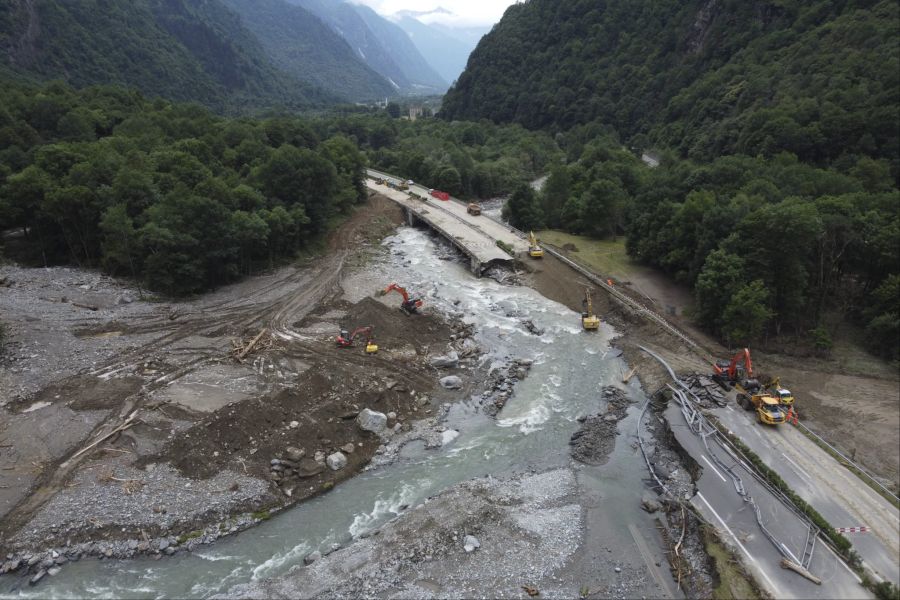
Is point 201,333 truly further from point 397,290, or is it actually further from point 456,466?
point 456,466

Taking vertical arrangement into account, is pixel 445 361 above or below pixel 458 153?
below

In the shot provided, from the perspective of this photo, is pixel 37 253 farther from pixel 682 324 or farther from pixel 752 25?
pixel 752 25

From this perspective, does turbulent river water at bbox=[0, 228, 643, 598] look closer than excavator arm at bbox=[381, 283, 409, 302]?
Yes

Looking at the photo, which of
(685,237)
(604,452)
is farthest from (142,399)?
(685,237)

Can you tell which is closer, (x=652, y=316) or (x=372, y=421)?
(x=372, y=421)

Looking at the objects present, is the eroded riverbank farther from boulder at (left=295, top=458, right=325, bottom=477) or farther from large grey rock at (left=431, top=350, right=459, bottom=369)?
boulder at (left=295, top=458, right=325, bottom=477)

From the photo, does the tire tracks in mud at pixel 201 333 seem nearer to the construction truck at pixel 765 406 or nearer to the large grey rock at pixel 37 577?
the large grey rock at pixel 37 577

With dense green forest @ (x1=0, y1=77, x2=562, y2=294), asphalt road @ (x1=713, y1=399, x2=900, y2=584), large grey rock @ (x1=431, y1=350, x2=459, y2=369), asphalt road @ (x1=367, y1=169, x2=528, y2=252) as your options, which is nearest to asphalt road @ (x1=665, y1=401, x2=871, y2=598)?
asphalt road @ (x1=713, y1=399, x2=900, y2=584)

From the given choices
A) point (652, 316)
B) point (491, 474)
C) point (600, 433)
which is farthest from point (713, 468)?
point (652, 316)
